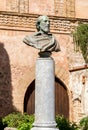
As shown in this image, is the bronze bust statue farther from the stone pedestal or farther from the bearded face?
the stone pedestal

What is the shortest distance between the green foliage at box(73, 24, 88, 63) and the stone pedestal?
23.1ft

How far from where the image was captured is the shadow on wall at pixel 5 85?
15.0m

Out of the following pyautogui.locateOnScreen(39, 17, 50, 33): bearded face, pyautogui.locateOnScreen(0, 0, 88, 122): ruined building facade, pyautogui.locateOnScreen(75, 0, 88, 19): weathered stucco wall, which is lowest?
pyautogui.locateOnScreen(0, 0, 88, 122): ruined building facade

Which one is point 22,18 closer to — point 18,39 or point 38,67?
point 18,39

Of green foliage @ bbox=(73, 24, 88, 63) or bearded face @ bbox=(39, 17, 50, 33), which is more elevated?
bearded face @ bbox=(39, 17, 50, 33)

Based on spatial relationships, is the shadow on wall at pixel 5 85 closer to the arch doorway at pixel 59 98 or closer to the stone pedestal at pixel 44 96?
the arch doorway at pixel 59 98

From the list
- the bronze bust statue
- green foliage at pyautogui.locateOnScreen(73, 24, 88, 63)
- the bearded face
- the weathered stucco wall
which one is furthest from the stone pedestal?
the weathered stucco wall

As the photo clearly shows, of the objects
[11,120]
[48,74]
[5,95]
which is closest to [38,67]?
[48,74]

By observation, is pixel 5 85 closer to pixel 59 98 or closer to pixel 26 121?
Answer: pixel 59 98

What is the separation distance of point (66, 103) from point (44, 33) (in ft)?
26.3

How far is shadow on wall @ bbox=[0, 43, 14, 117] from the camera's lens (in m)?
15.0

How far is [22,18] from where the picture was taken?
51.6 feet

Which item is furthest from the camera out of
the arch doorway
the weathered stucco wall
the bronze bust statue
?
the weathered stucco wall

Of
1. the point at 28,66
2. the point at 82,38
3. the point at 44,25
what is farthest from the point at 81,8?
the point at 44,25
